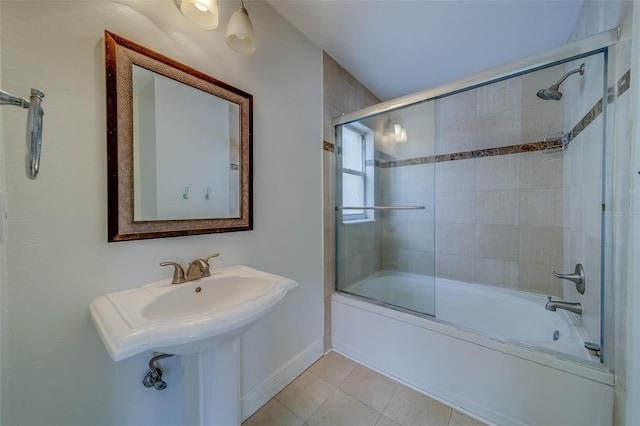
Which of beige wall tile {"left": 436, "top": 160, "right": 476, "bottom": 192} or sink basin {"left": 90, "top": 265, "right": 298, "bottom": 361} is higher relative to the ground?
beige wall tile {"left": 436, "top": 160, "right": 476, "bottom": 192}

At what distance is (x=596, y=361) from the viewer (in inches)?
39.6

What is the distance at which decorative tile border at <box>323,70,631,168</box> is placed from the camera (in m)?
1.07

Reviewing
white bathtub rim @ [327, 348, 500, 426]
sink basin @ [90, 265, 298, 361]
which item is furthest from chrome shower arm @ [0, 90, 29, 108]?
white bathtub rim @ [327, 348, 500, 426]

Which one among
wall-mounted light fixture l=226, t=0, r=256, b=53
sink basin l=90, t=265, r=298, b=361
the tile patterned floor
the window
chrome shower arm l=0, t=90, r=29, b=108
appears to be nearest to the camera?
chrome shower arm l=0, t=90, r=29, b=108

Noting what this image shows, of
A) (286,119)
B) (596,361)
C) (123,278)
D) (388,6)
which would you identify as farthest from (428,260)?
(123,278)

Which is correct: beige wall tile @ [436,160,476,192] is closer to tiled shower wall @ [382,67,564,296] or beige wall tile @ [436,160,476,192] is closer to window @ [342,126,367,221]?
tiled shower wall @ [382,67,564,296]

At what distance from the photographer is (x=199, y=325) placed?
25.3 inches

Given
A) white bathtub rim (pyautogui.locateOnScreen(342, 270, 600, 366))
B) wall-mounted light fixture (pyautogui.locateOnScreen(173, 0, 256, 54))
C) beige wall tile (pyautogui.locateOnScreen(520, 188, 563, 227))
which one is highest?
wall-mounted light fixture (pyautogui.locateOnScreen(173, 0, 256, 54))

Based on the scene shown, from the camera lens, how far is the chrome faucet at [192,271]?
37.2 inches

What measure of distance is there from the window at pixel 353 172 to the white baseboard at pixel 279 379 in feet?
3.52

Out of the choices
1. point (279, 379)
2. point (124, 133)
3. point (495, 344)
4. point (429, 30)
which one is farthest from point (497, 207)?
point (124, 133)

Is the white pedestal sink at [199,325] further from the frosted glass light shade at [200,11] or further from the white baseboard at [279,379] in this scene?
the frosted glass light shade at [200,11]

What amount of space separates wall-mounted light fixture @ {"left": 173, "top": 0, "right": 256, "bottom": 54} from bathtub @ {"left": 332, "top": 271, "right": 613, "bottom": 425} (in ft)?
5.71

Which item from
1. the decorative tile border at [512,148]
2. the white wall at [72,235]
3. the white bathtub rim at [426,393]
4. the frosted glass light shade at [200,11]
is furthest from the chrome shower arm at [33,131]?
the white bathtub rim at [426,393]
